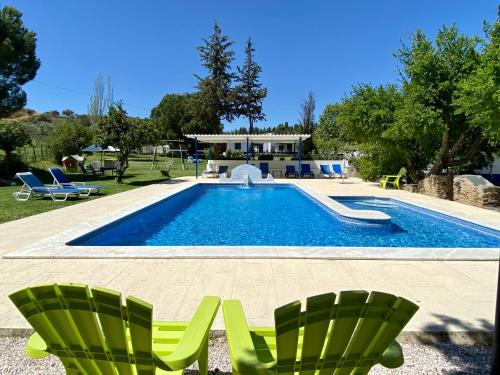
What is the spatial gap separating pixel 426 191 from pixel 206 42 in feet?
92.7

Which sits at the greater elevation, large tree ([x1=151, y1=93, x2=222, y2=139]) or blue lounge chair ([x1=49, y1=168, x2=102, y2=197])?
large tree ([x1=151, y1=93, x2=222, y2=139])

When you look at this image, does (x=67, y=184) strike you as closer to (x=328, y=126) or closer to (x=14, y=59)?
(x=14, y=59)

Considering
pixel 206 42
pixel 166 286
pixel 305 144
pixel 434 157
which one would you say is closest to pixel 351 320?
pixel 166 286

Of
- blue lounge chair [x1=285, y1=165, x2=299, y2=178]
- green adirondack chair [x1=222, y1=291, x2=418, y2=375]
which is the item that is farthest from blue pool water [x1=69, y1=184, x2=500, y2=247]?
blue lounge chair [x1=285, y1=165, x2=299, y2=178]

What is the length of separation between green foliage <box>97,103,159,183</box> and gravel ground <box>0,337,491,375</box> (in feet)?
43.3

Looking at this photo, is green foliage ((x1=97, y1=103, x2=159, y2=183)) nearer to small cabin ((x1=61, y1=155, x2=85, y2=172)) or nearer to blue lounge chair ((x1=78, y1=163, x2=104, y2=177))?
blue lounge chair ((x1=78, y1=163, x2=104, y2=177))

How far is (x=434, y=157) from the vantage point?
47.1 ft

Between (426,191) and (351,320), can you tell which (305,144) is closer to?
(426,191)

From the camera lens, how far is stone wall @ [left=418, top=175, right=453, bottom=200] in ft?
38.9

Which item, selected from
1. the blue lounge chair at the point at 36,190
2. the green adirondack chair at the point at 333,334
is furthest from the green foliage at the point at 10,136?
the green adirondack chair at the point at 333,334

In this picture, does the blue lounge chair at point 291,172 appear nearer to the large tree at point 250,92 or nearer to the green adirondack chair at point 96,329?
the large tree at point 250,92

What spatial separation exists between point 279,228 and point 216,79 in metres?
28.3

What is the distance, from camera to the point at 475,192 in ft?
33.9

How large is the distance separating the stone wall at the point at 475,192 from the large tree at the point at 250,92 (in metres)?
24.9
